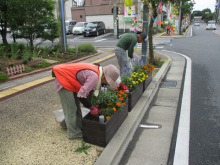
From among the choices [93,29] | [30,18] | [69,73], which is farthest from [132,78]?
[93,29]

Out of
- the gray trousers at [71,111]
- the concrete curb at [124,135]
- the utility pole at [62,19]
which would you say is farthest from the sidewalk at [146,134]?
the utility pole at [62,19]

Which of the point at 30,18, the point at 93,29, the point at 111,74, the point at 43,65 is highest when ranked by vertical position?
the point at 93,29

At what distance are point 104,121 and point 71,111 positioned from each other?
0.56m

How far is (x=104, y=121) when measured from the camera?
301 cm

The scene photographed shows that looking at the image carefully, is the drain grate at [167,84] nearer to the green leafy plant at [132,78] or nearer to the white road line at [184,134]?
the white road line at [184,134]

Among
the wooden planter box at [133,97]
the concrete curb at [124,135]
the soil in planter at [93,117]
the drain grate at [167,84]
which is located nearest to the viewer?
the concrete curb at [124,135]

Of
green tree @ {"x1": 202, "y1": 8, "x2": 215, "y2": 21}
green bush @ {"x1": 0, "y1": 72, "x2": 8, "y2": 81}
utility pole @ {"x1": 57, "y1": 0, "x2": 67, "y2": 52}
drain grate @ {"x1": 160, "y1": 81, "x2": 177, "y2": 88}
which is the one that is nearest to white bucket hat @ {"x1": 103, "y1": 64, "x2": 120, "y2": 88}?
drain grate @ {"x1": 160, "y1": 81, "x2": 177, "y2": 88}

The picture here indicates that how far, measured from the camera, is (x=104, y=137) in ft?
9.50

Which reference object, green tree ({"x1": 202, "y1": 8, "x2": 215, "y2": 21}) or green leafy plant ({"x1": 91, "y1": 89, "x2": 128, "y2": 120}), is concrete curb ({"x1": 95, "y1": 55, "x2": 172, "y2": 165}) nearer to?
green leafy plant ({"x1": 91, "y1": 89, "x2": 128, "y2": 120})

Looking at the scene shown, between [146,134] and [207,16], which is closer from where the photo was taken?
[146,134]

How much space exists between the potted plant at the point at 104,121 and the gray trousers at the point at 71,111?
194mm

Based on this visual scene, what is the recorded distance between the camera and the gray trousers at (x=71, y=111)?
9.60 feet

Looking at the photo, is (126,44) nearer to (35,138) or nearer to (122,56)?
(122,56)

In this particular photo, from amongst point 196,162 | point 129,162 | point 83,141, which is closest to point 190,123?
point 196,162
